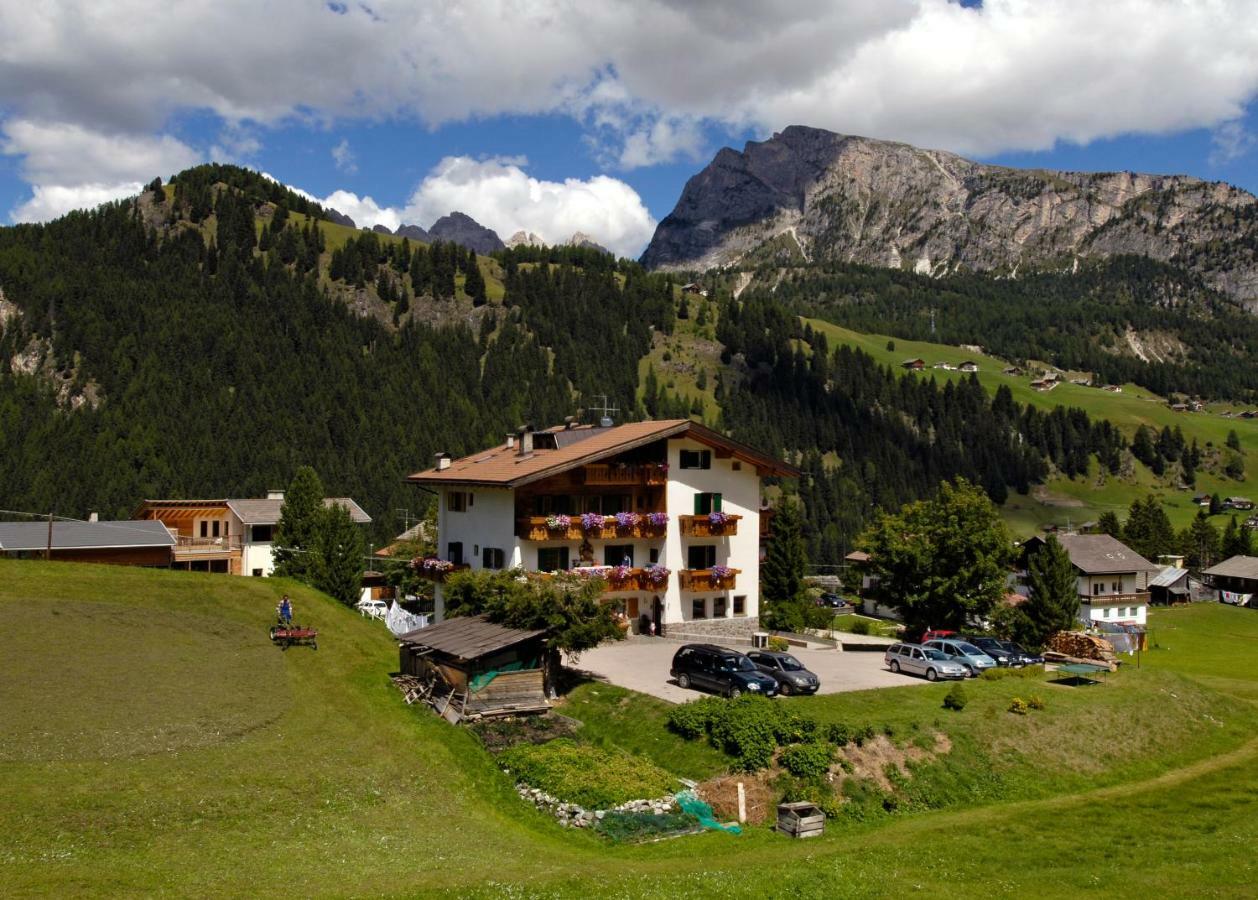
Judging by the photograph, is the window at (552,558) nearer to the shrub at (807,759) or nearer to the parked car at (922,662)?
the parked car at (922,662)

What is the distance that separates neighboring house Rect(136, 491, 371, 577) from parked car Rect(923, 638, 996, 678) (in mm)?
55472

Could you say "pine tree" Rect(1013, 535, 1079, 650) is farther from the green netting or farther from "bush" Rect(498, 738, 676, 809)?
the green netting

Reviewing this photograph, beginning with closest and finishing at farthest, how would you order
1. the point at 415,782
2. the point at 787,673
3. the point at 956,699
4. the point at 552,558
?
the point at 415,782
the point at 956,699
the point at 787,673
the point at 552,558

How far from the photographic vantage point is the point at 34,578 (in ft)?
159

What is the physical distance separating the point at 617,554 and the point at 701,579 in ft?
18.4

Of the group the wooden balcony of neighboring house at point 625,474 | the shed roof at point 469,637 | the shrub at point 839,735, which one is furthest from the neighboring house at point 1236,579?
the shed roof at point 469,637

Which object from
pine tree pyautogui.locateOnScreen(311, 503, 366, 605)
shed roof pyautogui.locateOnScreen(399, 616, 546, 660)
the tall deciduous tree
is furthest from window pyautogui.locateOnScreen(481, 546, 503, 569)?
the tall deciduous tree

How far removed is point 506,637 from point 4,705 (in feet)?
59.0

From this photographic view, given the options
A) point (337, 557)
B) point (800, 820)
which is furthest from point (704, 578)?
point (337, 557)

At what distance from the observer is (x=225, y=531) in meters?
95.2

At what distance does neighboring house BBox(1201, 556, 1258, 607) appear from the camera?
5910 inches

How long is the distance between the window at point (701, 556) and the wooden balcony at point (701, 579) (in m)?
1.79

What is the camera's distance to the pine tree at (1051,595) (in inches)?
3041

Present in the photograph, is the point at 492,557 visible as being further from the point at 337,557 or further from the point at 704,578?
the point at 337,557
